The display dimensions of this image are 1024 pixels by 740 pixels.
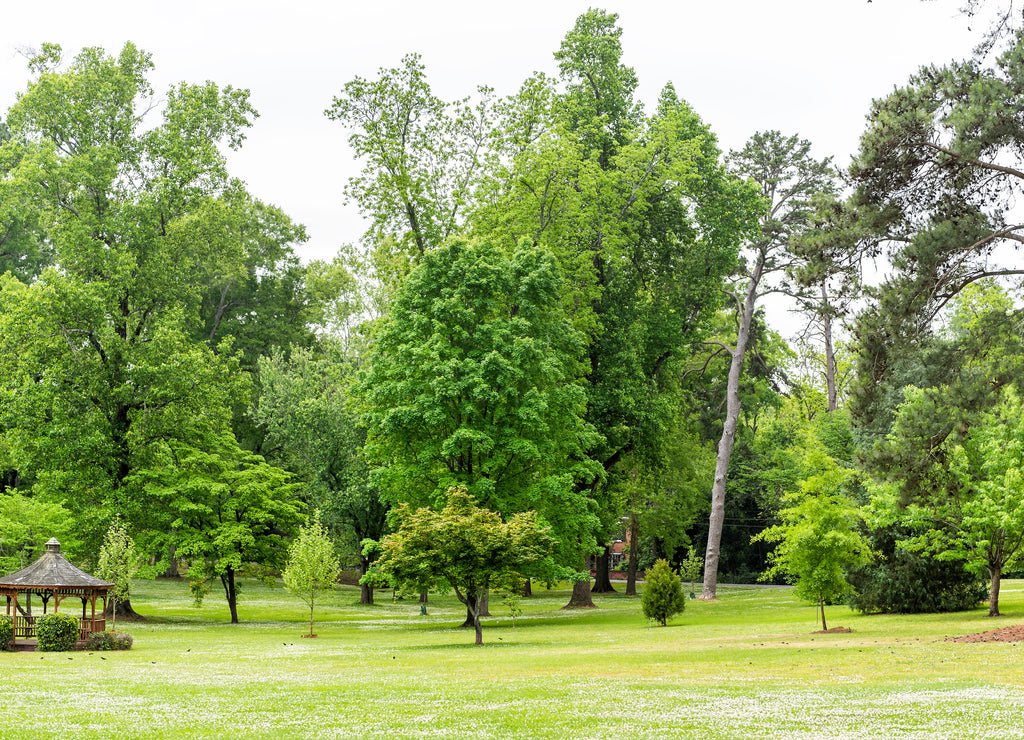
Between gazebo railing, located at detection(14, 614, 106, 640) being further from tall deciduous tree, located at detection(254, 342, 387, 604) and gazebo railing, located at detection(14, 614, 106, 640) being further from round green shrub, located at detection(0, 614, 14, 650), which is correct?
tall deciduous tree, located at detection(254, 342, 387, 604)

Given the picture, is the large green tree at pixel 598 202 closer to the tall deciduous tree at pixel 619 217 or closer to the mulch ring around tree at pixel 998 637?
the tall deciduous tree at pixel 619 217

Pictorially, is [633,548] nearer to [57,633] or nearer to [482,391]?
[482,391]

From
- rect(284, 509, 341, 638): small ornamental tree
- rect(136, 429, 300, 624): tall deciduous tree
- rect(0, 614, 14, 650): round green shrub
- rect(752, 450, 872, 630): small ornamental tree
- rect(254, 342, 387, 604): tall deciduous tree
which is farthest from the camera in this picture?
rect(254, 342, 387, 604): tall deciduous tree

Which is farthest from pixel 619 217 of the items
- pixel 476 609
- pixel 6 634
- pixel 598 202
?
pixel 6 634

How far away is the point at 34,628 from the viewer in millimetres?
29688

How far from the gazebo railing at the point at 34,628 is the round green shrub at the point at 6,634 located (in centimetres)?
35

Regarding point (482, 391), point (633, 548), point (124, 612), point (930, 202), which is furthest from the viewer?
point (633, 548)

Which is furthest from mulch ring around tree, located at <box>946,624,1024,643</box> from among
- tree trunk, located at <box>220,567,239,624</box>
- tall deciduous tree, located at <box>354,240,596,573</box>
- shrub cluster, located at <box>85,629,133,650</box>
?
tree trunk, located at <box>220,567,239,624</box>

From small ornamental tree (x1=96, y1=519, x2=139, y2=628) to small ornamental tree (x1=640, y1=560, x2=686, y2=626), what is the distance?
18.9 metres

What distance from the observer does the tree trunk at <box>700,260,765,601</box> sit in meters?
47.7

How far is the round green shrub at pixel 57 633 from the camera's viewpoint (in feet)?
93.0

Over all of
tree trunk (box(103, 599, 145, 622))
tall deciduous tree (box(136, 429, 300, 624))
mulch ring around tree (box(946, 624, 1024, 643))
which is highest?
tall deciduous tree (box(136, 429, 300, 624))

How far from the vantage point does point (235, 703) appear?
15.2 metres

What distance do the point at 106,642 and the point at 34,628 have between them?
110 inches
